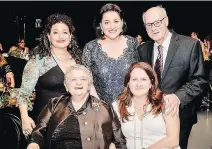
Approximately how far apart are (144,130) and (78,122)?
525 mm

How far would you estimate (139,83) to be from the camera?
2586 mm

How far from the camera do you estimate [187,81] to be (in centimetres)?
299

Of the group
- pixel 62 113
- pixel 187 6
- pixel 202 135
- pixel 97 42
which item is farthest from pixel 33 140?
pixel 187 6

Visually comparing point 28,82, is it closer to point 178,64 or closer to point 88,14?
point 178,64

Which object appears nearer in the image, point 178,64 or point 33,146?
point 33,146

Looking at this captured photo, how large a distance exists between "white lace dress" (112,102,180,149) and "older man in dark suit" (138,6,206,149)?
0.30m

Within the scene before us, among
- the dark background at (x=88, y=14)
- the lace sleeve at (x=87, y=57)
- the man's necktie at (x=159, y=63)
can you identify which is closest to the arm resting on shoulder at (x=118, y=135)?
the man's necktie at (x=159, y=63)

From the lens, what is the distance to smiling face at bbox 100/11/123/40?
3.09 m

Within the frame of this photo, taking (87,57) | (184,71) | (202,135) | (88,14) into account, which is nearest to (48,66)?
(87,57)

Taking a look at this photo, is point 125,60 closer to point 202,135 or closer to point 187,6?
point 202,135

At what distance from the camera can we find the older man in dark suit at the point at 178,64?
2.87 m

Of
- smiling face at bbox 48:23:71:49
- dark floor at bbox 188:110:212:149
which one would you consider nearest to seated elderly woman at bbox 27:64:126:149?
smiling face at bbox 48:23:71:49

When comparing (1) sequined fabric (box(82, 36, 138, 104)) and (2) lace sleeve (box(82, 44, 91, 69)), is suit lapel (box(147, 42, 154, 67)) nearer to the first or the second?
(1) sequined fabric (box(82, 36, 138, 104))

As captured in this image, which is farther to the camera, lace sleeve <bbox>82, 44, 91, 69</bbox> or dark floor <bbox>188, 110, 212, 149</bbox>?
dark floor <bbox>188, 110, 212, 149</bbox>
